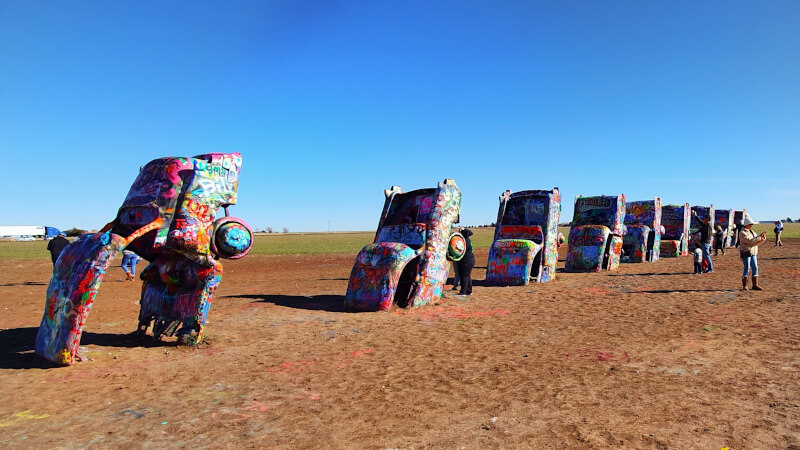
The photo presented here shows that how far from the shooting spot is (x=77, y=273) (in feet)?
18.6

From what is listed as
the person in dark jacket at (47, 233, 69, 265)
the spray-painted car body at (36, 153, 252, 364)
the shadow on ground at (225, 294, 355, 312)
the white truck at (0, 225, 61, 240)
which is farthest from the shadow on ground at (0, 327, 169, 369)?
the white truck at (0, 225, 61, 240)

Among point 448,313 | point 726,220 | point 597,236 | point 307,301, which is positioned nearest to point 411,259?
point 448,313

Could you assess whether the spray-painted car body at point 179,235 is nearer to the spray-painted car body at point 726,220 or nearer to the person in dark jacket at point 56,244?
the person in dark jacket at point 56,244

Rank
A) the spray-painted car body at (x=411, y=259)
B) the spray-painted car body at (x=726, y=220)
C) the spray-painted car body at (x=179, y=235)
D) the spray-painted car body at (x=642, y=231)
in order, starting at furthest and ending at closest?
the spray-painted car body at (x=726, y=220)
the spray-painted car body at (x=642, y=231)
the spray-painted car body at (x=411, y=259)
the spray-painted car body at (x=179, y=235)

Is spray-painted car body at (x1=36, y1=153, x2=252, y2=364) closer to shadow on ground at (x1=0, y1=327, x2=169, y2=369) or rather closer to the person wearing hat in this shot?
shadow on ground at (x1=0, y1=327, x2=169, y2=369)

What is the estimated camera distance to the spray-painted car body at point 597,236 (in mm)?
18047

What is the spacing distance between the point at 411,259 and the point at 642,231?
15.3 m

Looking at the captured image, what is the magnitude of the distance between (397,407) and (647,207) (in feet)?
69.1

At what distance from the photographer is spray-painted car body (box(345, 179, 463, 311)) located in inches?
392

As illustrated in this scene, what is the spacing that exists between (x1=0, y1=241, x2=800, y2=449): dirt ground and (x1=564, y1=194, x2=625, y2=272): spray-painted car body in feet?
25.5

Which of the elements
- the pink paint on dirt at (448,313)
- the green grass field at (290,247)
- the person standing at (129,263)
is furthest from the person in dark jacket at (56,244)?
the green grass field at (290,247)

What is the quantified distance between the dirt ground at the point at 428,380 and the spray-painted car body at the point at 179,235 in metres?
0.55

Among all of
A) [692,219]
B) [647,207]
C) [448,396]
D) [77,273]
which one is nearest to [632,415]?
[448,396]

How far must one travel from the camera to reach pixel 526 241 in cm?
1454
